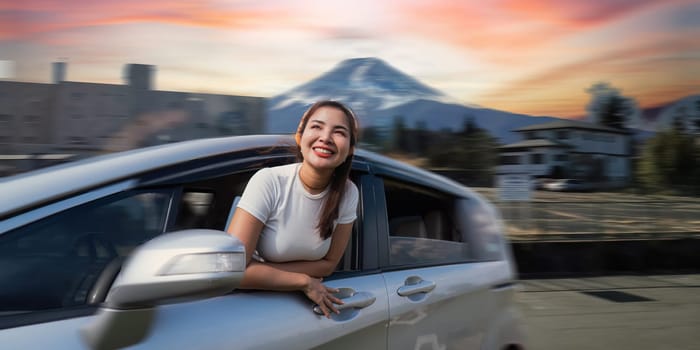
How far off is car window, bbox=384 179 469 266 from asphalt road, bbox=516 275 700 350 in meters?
2.78

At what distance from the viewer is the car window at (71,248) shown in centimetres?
147

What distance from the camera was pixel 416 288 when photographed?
2393 mm

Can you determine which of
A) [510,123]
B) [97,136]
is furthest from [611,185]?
[97,136]

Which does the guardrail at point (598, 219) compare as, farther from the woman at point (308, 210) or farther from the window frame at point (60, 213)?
the window frame at point (60, 213)

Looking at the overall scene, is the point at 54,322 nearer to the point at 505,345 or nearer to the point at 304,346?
the point at 304,346

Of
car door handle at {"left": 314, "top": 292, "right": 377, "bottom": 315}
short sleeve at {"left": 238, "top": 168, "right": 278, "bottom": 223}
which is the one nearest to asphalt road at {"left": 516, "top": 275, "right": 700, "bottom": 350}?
car door handle at {"left": 314, "top": 292, "right": 377, "bottom": 315}

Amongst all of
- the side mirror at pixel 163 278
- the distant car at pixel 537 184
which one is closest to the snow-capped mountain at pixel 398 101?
the distant car at pixel 537 184

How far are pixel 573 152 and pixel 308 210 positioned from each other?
17959mm

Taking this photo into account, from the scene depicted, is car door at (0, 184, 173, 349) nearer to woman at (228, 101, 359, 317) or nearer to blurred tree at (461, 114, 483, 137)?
woman at (228, 101, 359, 317)

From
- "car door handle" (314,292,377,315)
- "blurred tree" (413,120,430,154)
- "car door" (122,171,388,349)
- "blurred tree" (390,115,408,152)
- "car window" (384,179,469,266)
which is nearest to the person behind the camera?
"car door" (122,171,388,349)

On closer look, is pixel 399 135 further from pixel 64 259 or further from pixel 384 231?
pixel 64 259

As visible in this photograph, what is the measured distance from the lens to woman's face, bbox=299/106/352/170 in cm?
207

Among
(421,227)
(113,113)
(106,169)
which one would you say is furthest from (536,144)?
(106,169)

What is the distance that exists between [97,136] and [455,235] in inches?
490
